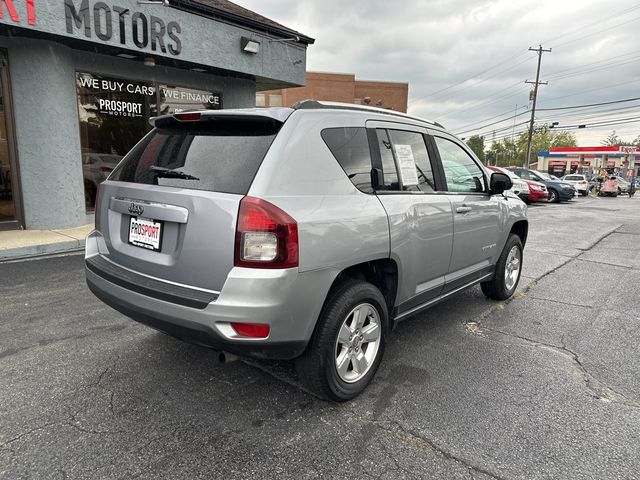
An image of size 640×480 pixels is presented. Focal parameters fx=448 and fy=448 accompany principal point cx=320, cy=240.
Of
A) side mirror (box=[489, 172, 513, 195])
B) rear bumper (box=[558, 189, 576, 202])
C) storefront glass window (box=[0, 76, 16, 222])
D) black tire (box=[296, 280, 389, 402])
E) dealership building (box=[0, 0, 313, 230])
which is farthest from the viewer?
rear bumper (box=[558, 189, 576, 202])

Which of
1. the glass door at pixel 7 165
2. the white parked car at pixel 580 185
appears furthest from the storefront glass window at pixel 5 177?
the white parked car at pixel 580 185

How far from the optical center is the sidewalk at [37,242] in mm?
6703

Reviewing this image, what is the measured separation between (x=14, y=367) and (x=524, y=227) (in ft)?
Answer: 16.9

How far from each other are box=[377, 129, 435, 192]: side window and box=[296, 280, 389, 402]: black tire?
82 centimetres

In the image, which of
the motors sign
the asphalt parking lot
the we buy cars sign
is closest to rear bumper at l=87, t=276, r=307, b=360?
the asphalt parking lot

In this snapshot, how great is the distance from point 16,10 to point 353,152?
22.7 feet

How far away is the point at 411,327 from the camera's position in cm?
418

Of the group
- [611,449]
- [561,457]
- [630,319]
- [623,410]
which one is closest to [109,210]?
[561,457]

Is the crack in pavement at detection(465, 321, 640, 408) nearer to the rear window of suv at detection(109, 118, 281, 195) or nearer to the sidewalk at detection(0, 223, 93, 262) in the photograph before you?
the rear window of suv at detection(109, 118, 281, 195)

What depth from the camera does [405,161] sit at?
3.35 metres

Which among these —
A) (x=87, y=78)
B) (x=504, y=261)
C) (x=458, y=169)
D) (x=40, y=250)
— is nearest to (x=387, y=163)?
(x=458, y=169)

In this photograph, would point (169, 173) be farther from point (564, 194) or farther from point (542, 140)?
point (542, 140)

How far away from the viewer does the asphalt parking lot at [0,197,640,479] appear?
230 cm

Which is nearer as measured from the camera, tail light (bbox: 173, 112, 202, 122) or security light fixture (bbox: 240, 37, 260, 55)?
tail light (bbox: 173, 112, 202, 122)
